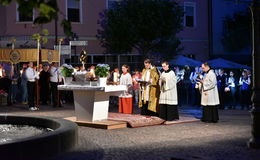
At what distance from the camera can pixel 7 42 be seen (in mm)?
30250

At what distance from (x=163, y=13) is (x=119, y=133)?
19.6m

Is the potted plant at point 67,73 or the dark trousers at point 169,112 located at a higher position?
the potted plant at point 67,73

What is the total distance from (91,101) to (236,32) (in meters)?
28.6

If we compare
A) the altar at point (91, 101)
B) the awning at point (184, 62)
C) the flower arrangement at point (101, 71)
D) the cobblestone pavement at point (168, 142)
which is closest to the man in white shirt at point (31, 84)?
the altar at point (91, 101)

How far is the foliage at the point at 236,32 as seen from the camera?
40.9 meters

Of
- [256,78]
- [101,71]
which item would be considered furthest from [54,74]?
[256,78]

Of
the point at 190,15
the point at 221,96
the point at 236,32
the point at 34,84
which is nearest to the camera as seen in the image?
the point at 34,84

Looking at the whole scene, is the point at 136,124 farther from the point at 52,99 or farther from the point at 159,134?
the point at 52,99

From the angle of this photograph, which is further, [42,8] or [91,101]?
[91,101]

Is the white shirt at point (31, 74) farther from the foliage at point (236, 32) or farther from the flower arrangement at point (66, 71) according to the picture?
the foliage at point (236, 32)

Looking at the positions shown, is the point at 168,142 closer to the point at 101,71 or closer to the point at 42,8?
the point at 101,71

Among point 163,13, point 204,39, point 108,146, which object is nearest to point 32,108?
point 108,146

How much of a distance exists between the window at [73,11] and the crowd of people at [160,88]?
365 inches

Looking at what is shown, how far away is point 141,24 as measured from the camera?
31344mm
